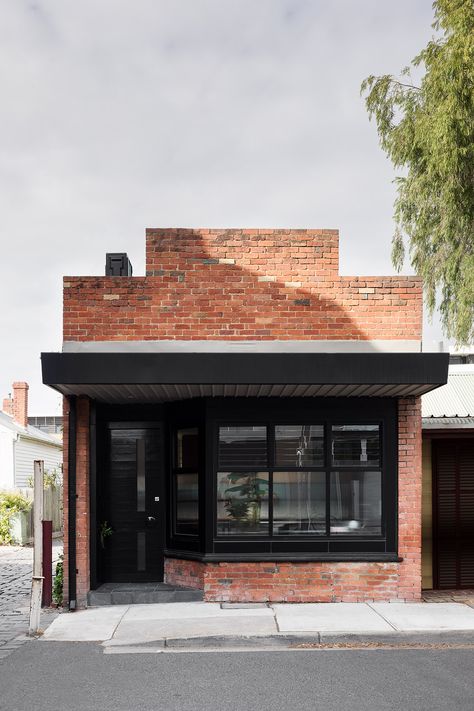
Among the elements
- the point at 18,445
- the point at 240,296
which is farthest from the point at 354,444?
the point at 18,445

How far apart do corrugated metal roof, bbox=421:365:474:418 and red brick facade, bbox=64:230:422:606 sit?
7.47ft

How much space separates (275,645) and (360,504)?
10.5ft

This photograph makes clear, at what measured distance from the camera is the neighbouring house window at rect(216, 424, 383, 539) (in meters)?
12.4

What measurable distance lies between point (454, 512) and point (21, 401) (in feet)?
86.1

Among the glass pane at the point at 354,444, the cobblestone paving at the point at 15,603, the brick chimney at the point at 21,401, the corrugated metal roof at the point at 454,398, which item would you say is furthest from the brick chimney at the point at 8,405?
the glass pane at the point at 354,444

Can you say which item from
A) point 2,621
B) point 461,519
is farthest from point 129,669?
point 461,519

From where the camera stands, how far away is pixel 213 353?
1120 centimetres

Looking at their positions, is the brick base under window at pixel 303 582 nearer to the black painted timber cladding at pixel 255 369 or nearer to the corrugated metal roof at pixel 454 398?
the black painted timber cladding at pixel 255 369

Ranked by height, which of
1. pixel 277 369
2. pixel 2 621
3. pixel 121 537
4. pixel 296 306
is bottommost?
pixel 2 621

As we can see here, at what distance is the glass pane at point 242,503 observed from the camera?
488 inches

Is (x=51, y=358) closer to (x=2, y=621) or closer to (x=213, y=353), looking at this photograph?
(x=213, y=353)

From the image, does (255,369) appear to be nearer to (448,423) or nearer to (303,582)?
(303,582)

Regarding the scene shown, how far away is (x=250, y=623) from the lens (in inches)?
417

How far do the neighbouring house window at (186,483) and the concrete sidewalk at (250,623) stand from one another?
127 cm
